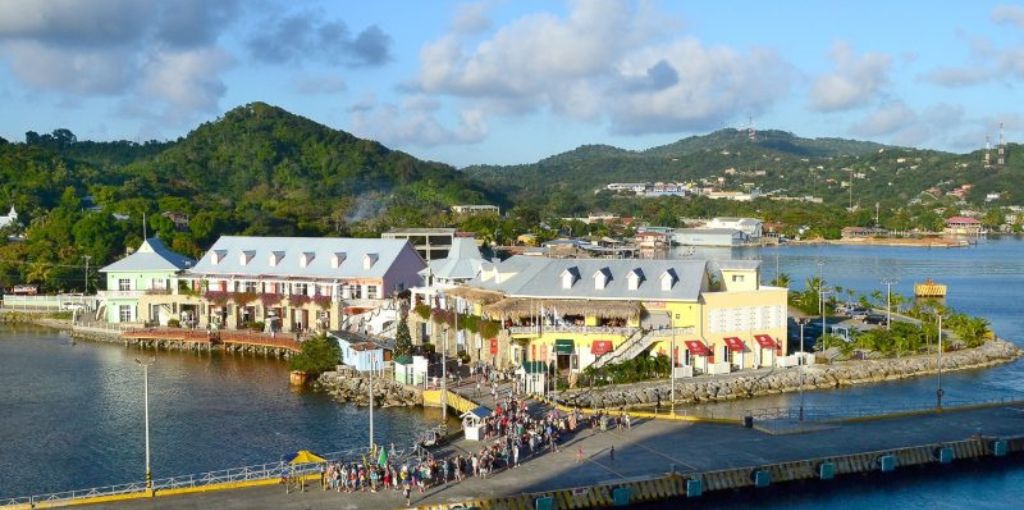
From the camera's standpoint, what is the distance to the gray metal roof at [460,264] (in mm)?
59906

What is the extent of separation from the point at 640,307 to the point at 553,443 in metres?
15.4

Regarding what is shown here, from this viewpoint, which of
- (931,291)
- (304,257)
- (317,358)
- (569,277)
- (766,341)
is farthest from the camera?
(931,291)

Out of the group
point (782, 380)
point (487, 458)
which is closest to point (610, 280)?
point (782, 380)

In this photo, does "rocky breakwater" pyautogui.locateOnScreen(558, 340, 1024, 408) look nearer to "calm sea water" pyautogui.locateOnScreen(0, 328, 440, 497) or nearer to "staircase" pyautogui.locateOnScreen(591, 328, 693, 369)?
"staircase" pyautogui.locateOnScreen(591, 328, 693, 369)

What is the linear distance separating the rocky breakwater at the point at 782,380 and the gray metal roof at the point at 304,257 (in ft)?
81.6

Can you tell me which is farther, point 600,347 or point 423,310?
point 423,310

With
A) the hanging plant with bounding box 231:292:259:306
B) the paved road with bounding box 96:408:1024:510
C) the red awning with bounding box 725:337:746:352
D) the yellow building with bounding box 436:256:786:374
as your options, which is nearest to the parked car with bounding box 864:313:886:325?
the yellow building with bounding box 436:256:786:374

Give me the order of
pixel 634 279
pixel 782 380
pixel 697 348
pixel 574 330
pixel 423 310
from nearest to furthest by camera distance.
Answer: pixel 697 348
pixel 782 380
pixel 574 330
pixel 634 279
pixel 423 310

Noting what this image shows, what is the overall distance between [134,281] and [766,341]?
44.1 meters

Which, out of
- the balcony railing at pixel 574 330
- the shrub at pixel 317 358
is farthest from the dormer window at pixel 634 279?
the shrub at pixel 317 358

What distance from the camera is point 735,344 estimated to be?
50.0 meters

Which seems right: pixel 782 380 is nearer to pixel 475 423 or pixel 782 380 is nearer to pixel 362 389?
pixel 475 423

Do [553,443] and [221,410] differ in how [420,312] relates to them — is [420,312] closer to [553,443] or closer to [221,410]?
[221,410]

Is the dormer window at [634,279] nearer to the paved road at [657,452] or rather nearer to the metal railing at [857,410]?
the metal railing at [857,410]
